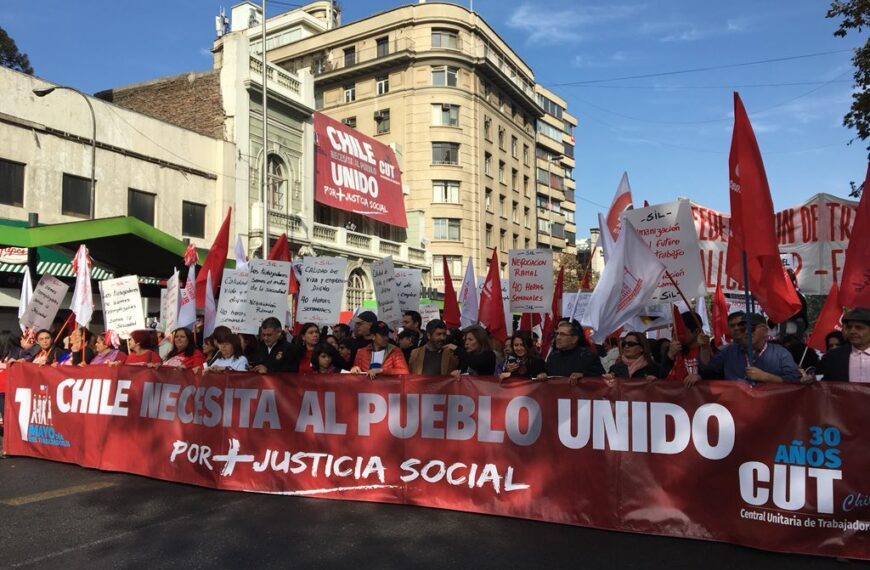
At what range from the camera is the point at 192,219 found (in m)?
24.8

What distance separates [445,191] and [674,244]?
4094cm

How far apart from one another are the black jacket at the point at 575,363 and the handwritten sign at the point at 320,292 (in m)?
3.32

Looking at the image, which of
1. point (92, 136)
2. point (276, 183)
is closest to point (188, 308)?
point (92, 136)

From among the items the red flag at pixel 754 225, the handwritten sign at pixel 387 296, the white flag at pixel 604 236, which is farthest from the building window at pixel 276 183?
the red flag at pixel 754 225

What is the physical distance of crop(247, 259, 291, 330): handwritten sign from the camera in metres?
8.07

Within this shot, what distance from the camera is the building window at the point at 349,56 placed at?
163 feet

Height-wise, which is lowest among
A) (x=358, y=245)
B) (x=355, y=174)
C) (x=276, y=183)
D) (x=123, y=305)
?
(x=123, y=305)

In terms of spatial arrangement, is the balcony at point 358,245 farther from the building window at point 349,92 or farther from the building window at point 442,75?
the building window at point 349,92

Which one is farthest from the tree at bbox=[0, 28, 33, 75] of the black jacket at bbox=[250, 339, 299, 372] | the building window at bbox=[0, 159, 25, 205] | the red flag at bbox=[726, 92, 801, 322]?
the red flag at bbox=[726, 92, 801, 322]

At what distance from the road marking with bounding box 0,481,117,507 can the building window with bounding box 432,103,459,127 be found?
41973 mm

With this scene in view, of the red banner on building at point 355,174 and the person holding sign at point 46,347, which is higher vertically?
the red banner on building at point 355,174

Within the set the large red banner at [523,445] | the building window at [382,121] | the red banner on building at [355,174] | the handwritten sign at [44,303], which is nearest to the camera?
the large red banner at [523,445]

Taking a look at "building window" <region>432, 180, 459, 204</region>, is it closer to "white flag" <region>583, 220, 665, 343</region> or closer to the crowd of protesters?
the crowd of protesters

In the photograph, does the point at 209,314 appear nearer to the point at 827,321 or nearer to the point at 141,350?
the point at 141,350
